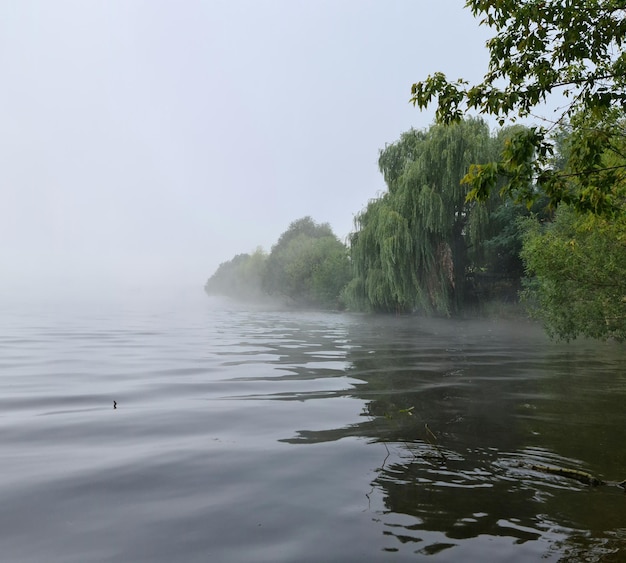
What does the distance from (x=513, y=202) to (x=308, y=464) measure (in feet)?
21.5

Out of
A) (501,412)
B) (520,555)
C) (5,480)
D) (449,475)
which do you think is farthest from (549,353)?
(5,480)

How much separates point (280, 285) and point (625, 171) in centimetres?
6391

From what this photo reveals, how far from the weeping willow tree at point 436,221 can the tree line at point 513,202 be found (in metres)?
0.07

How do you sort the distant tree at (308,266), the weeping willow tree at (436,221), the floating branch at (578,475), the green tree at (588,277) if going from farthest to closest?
the distant tree at (308,266) → the weeping willow tree at (436,221) → the green tree at (588,277) → the floating branch at (578,475)

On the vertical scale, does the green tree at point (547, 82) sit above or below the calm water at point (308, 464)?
above

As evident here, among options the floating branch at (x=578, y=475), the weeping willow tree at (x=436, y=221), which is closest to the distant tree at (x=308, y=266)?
the weeping willow tree at (x=436, y=221)

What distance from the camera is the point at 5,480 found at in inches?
200

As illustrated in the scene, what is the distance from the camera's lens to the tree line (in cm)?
703

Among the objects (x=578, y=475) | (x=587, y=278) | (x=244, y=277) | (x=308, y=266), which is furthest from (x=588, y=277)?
(x=244, y=277)

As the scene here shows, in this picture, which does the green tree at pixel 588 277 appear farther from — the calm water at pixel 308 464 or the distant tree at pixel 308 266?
the distant tree at pixel 308 266

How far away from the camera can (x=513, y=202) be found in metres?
9.94

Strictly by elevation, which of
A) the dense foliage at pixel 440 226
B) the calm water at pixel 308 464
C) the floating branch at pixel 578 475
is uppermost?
the dense foliage at pixel 440 226

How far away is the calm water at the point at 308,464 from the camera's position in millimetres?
3834

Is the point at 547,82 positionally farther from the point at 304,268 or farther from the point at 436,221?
the point at 304,268
